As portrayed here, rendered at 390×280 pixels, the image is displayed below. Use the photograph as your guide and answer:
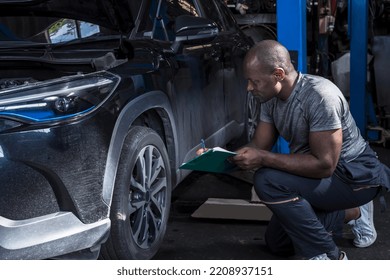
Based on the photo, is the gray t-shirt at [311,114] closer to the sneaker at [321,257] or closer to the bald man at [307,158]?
the bald man at [307,158]

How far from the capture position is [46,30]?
391 centimetres

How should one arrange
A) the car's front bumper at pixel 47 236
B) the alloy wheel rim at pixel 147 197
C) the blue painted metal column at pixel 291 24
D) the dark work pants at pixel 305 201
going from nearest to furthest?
the car's front bumper at pixel 47 236 < the dark work pants at pixel 305 201 < the alloy wheel rim at pixel 147 197 < the blue painted metal column at pixel 291 24

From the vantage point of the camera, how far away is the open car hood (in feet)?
12.5

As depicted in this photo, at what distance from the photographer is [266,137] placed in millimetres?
3559

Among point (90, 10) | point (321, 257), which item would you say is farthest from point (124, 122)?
point (321, 257)

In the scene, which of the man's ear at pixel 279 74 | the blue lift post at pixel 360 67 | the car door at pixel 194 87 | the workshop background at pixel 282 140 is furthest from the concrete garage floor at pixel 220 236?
the blue lift post at pixel 360 67

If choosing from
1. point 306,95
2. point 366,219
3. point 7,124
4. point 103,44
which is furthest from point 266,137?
point 7,124

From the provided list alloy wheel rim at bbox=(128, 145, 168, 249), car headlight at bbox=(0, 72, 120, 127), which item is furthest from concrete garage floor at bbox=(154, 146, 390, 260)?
car headlight at bbox=(0, 72, 120, 127)

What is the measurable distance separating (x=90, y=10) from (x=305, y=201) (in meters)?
1.72

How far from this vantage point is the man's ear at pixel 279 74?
10.5 feet

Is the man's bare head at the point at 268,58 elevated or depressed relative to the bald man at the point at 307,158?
→ elevated

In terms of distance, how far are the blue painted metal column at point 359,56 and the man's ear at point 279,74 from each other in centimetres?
326

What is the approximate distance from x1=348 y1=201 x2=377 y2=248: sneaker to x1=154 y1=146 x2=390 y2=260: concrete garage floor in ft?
0.15

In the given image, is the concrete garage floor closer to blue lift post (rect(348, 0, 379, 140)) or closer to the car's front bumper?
the car's front bumper
